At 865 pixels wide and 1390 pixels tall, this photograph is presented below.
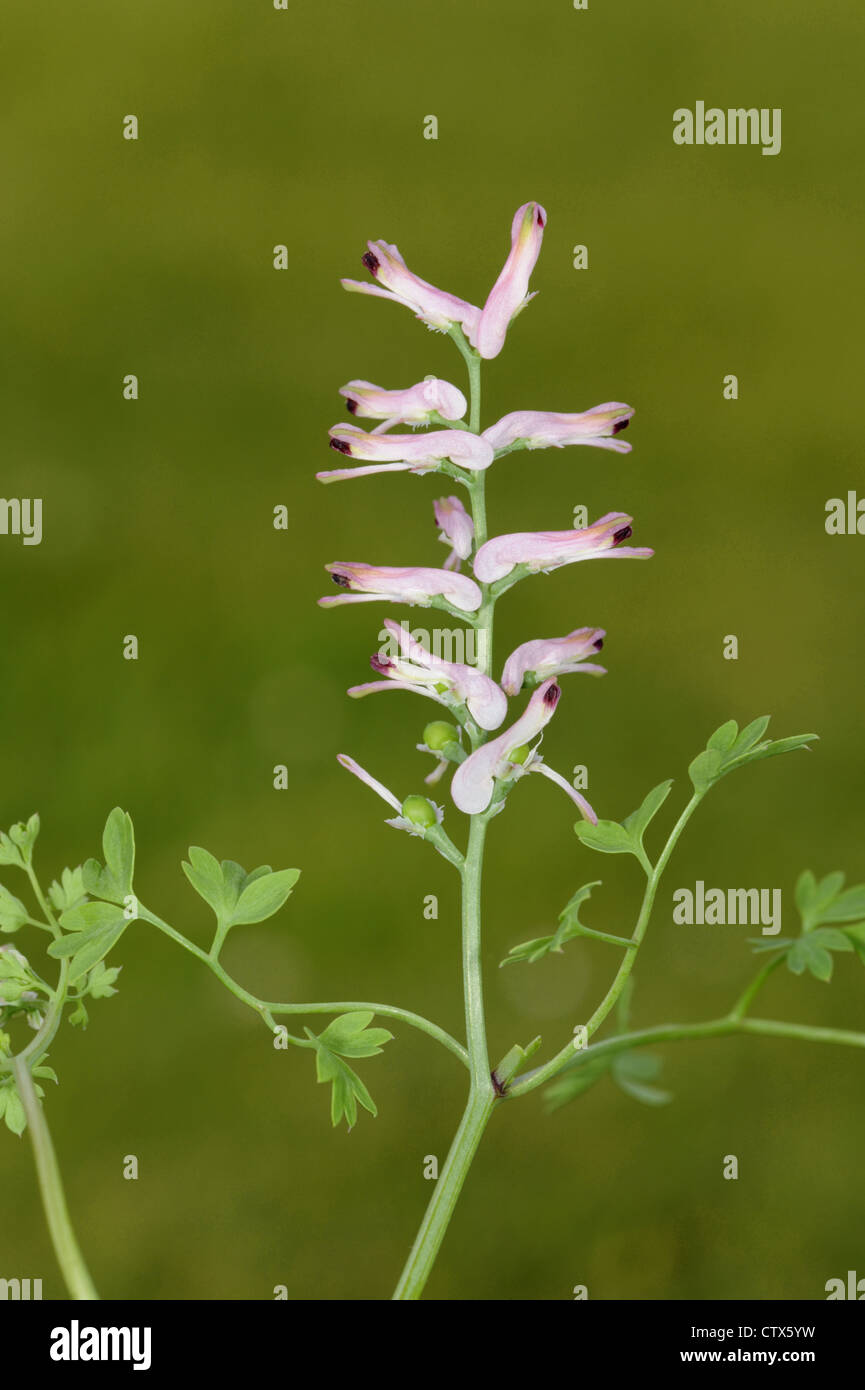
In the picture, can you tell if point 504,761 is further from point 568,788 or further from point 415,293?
point 415,293

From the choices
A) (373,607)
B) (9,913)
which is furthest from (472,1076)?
(373,607)

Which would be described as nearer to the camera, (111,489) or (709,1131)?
(709,1131)

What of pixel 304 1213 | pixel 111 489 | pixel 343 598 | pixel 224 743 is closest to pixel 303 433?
pixel 111 489

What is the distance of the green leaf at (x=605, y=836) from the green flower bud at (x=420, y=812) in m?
0.04

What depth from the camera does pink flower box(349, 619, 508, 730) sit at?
0.95 feet

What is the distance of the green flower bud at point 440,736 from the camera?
11.9 inches

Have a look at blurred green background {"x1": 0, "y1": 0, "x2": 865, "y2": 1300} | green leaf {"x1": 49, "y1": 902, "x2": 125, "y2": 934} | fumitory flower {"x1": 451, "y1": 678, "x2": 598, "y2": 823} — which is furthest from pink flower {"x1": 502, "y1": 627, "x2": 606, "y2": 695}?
blurred green background {"x1": 0, "y1": 0, "x2": 865, "y2": 1300}

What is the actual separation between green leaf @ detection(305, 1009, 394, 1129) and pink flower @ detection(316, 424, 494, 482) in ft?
0.45

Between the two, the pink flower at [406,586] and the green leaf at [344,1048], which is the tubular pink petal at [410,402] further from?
the green leaf at [344,1048]

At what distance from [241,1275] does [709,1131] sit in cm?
41

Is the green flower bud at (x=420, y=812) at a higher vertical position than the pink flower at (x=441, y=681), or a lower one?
lower

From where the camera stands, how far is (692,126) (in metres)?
1.43

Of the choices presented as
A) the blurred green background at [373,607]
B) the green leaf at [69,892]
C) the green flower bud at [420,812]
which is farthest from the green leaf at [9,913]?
the blurred green background at [373,607]
